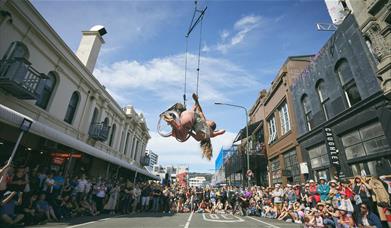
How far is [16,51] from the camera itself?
10562 millimetres

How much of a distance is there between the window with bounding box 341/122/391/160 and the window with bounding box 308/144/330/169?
1.50 metres

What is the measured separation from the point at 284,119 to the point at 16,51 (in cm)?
1945

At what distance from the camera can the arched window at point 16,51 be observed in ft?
32.6

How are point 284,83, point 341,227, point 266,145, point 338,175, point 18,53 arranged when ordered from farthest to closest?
point 266,145 → point 284,83 → point 338,175 → point 18,53 → point 341,227

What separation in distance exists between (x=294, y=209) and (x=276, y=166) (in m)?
9.24

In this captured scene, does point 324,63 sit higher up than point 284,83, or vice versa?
point 284,83

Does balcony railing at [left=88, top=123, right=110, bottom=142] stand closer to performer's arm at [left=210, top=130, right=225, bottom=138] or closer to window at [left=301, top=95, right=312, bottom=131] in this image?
performer's arm at [left=210, top=130, right=225, bottom=138]

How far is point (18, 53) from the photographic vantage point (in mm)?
10766

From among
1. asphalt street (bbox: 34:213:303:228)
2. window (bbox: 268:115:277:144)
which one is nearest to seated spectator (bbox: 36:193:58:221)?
asphalt street (bbox: 34:213:303:228)

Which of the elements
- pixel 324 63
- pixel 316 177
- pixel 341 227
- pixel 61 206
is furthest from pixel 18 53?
pixel 316 177

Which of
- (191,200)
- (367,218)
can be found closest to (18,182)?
(191,200)

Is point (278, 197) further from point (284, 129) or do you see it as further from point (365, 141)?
point (284, 129)

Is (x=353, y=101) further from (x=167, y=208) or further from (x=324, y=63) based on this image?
(x=167, y=208)

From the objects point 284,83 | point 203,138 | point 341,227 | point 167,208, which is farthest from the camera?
point 284,83
